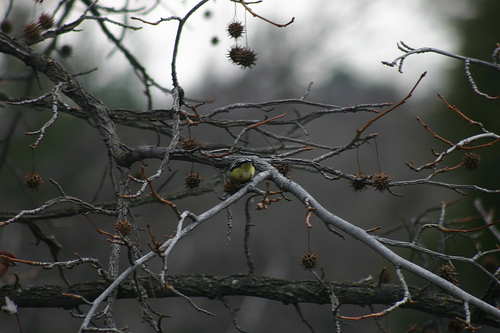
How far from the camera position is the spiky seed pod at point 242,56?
251cm

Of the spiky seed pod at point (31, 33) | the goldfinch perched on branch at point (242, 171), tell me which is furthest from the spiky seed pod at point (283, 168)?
the spiky seed pod at point (31, 33)

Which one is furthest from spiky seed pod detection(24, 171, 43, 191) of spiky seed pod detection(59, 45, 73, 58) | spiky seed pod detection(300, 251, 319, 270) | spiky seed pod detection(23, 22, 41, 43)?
spiky seed pod detection(59, 45, 73, 58)

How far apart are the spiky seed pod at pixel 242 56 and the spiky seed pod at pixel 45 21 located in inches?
49.7

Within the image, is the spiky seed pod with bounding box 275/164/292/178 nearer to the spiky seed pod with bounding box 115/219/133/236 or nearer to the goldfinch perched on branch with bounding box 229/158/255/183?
the goldfinch perched on branch with bounding box 229/158/255/183

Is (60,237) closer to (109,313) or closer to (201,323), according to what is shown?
(201,323)

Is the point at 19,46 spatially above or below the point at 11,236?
below

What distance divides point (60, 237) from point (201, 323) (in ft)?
13.2

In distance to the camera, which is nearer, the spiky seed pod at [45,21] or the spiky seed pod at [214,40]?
the spiky seed pod at [45,21]

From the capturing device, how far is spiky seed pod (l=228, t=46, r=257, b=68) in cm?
251

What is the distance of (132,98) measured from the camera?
436 inches

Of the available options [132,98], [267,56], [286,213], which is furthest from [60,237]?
[267,56]

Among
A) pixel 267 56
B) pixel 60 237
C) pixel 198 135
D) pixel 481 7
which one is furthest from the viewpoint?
pixel 267 56

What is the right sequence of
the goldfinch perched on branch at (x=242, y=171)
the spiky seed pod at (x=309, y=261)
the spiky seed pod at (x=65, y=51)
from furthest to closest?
1. the spiky seed pod at (x=65, y=51)
2. the spiky seed pod at (x=309, y=261)
3. the goldfinch perched on branch at (x=242, y=171)

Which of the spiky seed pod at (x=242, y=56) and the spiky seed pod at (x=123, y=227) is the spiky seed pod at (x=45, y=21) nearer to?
the spiky seed pod at (x=242, y=56)
